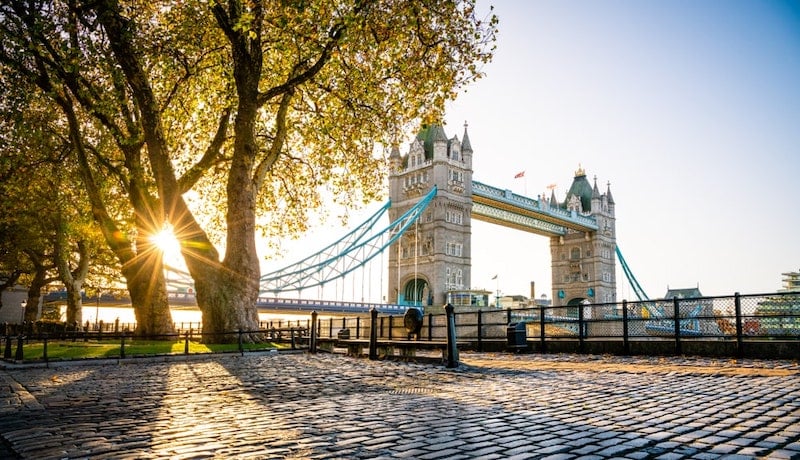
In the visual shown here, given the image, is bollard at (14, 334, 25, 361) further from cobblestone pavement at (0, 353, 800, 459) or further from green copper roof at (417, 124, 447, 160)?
green copper roof at (417, 124, 447, 160)

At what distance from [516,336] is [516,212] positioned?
6615cm

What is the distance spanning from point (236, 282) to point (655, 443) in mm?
14300

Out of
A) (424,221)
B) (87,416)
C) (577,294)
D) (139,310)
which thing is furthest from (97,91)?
(577,294)

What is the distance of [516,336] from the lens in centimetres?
1452

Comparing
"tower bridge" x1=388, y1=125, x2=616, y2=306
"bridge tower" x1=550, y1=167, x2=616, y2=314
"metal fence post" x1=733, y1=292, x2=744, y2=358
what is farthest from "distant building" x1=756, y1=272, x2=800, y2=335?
"bridge tower" x1=550, y1=167, x2=616, y2=314

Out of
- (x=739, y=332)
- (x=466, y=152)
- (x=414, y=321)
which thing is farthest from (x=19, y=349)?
(x=466, y=152)

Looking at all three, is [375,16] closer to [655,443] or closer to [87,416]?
[87,416]

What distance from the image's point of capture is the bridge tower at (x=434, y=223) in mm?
70188

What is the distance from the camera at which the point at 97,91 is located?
17594 mm

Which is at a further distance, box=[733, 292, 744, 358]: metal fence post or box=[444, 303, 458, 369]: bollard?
box=[733, 292, 744, 358]: metal fence post

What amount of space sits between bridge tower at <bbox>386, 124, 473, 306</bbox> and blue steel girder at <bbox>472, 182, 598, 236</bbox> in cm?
236

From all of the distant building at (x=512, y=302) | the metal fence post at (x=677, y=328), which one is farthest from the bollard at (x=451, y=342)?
the distant building at (x=512, y=302)

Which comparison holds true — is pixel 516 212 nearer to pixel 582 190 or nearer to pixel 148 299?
pixel 582 190

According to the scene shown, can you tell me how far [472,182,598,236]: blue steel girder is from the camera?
7500 cm
